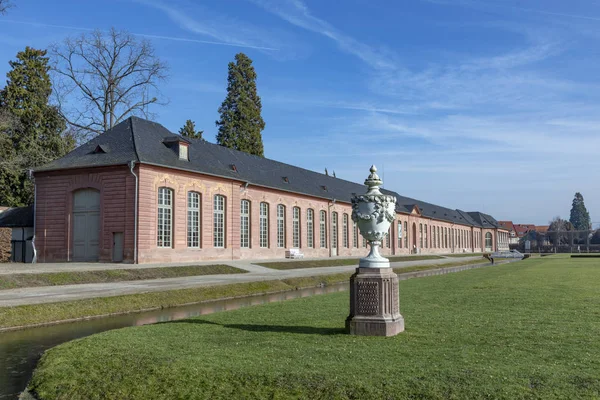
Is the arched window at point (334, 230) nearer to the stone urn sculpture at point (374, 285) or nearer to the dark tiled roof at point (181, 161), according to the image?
the dark tiled roof at point (181, 161)

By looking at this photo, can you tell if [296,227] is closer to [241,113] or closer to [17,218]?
[241,113]

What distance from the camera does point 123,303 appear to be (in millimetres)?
15438

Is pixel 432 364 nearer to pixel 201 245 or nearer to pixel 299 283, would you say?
pixel 299 283

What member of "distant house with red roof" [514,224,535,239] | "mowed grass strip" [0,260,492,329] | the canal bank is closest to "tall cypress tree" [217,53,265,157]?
"mowed grass strip" [0,260,492,329]

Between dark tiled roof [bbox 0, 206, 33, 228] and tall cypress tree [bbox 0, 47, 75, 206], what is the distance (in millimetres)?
5494

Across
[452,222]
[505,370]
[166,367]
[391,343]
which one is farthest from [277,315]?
[452,222]

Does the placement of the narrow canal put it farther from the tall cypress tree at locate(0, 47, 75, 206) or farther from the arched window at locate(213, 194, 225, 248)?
the tall cypress tree at locate(0, 47, 75, 206)

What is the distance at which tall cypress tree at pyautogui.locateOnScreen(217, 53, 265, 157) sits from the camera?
182 feet

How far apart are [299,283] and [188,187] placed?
12.3 metres

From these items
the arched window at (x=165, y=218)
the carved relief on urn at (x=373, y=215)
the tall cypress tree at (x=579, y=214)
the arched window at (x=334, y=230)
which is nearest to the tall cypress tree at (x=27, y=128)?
the arched window at (x=165, y=218)

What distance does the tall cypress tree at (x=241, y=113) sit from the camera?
55500mm

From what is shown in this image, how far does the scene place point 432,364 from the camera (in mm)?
6492

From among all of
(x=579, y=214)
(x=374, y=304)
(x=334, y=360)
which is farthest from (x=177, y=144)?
(x=579, y=214)

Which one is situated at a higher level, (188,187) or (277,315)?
(188,187)
